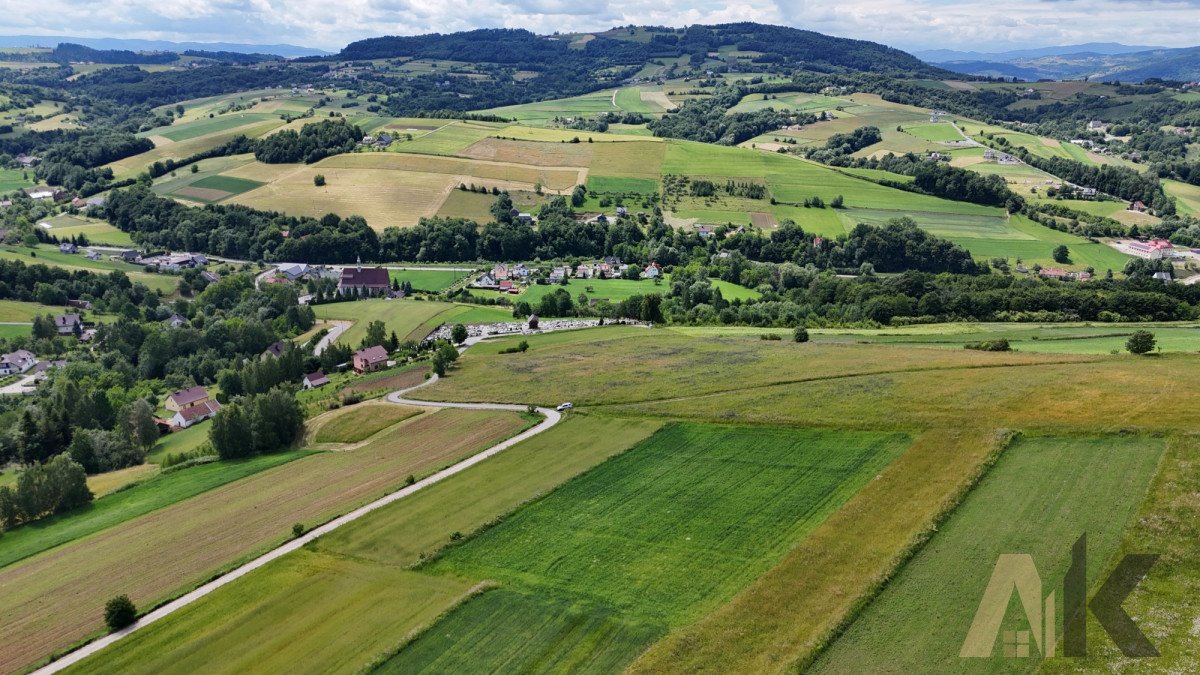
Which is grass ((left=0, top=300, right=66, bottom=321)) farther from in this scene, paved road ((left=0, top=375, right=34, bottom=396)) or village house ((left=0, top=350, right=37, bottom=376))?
paved road ((left=0, top=375, right=34, bottom=396))

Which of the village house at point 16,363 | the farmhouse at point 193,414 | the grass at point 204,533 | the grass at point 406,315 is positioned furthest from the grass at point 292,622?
the village house at point 16,363

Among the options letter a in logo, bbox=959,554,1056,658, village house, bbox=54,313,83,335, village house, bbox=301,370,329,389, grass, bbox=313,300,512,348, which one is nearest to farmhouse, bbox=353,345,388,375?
village house, bbox=301,370,329,389

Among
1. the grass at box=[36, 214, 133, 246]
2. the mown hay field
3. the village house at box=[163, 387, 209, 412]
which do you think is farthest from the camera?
the mown hay field

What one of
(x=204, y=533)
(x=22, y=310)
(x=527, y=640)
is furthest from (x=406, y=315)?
(x=527, y=640)

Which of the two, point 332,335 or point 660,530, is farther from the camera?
point 332,335

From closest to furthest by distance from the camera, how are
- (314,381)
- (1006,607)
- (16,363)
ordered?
(1006,607) → (314,381) → (16,363)

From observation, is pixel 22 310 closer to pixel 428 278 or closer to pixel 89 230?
pixel 89 230
